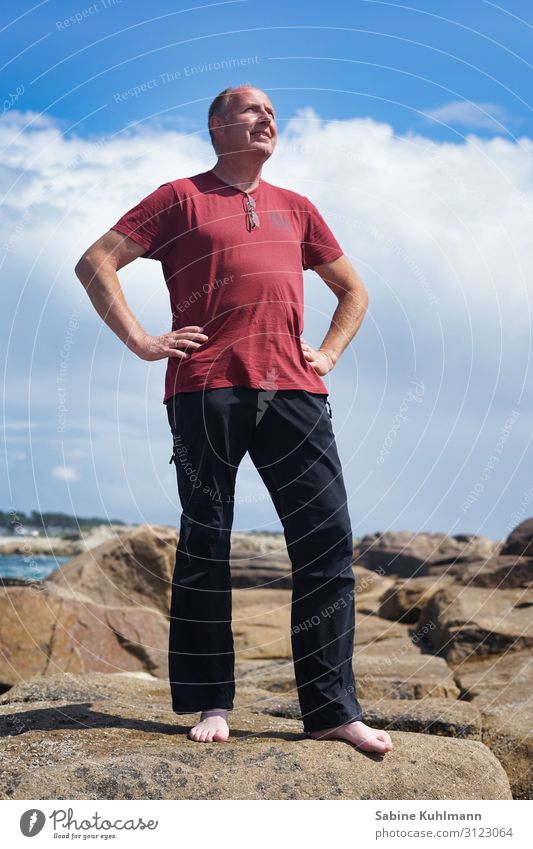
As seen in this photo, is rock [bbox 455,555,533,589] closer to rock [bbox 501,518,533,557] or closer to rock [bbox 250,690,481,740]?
rock [bbox 501,518,533,557]

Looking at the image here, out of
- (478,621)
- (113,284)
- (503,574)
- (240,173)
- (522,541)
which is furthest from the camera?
(522,541)

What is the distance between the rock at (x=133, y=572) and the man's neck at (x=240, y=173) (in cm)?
768

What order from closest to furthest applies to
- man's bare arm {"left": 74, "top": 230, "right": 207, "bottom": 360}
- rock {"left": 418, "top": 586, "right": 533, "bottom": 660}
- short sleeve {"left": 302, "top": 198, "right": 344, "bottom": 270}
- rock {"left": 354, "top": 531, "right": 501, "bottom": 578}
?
man's bare arm {"left": 74, "top": 230, "right": 207, "bottom": 360}, short sleeve {"left": 302, "top": 198, "right": 344, "bottom": 270}, rock {"left": 418, "top": 586, "right": 533, "bottom": 660}, rock {"left": 354, "top": 531, "right": 501, "bottom": 578}

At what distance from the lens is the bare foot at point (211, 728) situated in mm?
4465

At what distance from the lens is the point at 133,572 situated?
12656mm

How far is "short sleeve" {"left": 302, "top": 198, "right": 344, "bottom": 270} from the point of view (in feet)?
16.7

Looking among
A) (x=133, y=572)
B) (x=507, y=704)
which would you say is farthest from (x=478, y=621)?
(x=133, y=572)

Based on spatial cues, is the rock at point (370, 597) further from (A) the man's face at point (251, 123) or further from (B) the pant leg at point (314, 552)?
(A) the man's face at point (251, 123)

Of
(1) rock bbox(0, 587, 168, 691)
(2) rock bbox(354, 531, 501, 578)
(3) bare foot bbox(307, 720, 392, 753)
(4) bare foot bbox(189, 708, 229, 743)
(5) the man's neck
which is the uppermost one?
(5) the man's neck

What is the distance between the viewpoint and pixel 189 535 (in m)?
4.52

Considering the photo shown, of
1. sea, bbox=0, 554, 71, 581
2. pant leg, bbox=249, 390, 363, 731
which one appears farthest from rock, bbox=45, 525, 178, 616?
pant leg, bbox=249, 390, 363, 731

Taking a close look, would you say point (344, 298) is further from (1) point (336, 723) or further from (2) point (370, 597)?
(2) point (370, 597)

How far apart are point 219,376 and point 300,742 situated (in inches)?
67.0

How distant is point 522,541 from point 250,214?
13583 mm
